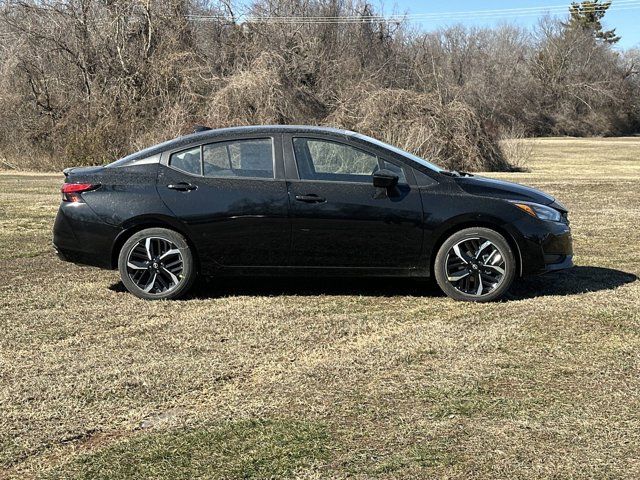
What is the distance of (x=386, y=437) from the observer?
12.8 ft

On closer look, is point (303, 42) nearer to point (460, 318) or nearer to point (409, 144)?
point (409, 144)

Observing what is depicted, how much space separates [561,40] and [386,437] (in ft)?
282

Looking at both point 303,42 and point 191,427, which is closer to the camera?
point 191,427

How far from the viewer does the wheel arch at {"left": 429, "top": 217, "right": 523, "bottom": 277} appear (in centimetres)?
675

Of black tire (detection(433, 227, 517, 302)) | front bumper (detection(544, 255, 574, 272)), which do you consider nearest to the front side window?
black tire (detection(433, 227, 517, 302))

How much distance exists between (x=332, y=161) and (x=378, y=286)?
53.8 inches

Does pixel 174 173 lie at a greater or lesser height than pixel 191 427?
greater

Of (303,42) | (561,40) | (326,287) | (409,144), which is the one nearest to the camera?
(326,287)

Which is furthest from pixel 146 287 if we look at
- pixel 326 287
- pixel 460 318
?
pixel 460 318

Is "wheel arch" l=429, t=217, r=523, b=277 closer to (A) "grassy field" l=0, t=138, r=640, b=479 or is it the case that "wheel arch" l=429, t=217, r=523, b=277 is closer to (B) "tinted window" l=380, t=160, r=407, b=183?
(A) "grassy field" l=0, t=138, r=640, b=479

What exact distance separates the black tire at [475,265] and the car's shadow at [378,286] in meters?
0.35

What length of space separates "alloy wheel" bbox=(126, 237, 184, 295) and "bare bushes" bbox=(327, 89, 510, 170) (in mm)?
20084

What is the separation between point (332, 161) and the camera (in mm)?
7066

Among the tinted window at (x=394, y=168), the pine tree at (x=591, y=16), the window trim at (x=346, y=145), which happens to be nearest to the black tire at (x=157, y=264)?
the window trim at (x=346, y=145)
